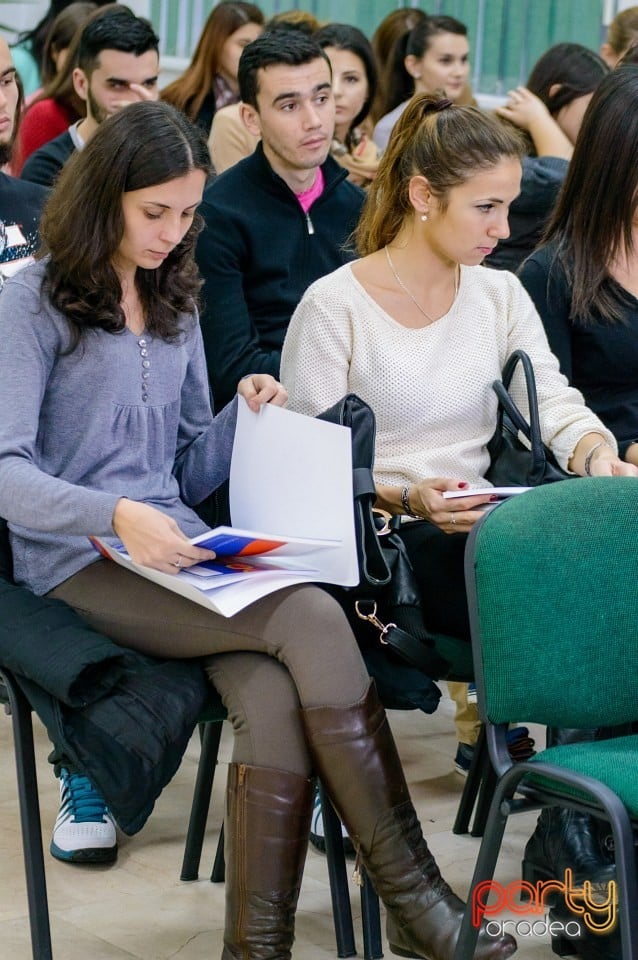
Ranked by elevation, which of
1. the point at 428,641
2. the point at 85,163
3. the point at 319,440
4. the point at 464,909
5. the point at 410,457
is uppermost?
the point at 85,163

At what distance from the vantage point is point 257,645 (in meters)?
1.86

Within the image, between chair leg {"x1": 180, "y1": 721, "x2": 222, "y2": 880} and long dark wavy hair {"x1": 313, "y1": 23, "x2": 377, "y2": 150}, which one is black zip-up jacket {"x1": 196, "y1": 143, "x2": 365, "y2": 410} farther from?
long dark wavy hair {"x1": 313, "y1": 23, "x2": 377, "y2": 150}

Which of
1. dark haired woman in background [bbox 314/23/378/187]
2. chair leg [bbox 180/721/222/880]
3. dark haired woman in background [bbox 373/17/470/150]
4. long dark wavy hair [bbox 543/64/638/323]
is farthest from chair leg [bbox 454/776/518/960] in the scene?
dark haired woman in background [bbox 373/17/470/150]

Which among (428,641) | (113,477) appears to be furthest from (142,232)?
(428,641)

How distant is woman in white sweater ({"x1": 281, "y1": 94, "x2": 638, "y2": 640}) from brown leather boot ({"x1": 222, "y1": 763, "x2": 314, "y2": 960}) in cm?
52

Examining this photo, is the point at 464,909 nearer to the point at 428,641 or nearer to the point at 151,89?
the point at 428,641

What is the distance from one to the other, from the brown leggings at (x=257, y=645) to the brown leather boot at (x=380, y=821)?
3cm

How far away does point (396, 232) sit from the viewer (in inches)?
96.8

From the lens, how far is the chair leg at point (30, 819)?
72.3 inches

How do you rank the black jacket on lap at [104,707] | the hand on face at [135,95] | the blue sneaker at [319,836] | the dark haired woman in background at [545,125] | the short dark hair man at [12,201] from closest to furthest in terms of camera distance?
1. the black jacket on lap at [104,707]
2. the blue sneaker at [319,836]
3. the short dark hair man at [12,201]
4. the dark haired woman in background at [545,125]
5. the hand on face at [135,95]

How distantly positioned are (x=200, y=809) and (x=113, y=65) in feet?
6.78

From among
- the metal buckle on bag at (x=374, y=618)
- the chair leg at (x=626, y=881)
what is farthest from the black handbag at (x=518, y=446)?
the chair leg at (x=626, y=881)

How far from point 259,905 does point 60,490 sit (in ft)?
2.00

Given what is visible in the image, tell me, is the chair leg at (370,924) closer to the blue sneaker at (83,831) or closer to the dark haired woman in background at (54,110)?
the blue sneaker at (83,831)
